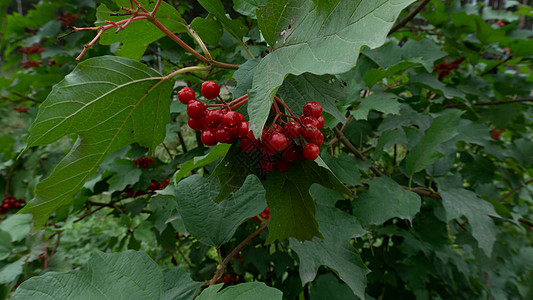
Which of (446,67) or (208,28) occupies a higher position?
(208,28)

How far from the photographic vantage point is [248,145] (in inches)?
25.2

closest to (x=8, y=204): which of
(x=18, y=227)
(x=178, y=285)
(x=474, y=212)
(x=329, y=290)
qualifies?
(x=18, y=227)

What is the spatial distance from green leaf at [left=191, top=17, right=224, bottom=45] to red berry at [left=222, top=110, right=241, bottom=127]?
38 cm

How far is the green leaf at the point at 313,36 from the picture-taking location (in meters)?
0.46

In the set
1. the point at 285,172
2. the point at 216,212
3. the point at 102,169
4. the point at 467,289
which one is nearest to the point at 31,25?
the point at 102,169

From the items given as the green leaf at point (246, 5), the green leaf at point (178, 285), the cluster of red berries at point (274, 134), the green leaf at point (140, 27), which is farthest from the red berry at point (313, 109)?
the green leaf at point (178, 285)

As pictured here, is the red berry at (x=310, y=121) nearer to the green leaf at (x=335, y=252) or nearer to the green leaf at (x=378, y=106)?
the green leaf at (x=335, y=252)

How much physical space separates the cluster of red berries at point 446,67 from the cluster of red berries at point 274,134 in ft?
6.32

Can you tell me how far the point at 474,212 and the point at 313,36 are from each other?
43.3 inches

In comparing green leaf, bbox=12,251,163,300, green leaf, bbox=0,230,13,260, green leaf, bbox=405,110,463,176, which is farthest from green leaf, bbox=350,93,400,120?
green leaf, bbox=0,230,13,260

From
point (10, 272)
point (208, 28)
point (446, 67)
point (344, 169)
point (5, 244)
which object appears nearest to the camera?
point (208, 28)

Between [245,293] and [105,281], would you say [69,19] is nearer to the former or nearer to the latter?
[105,281]

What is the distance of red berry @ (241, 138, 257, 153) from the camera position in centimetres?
63

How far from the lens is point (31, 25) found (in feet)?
7.89
